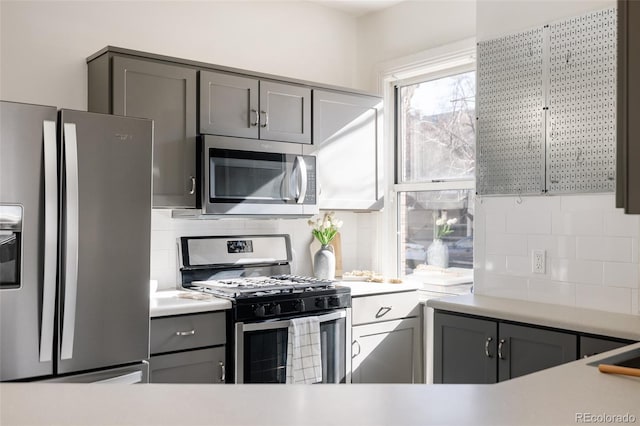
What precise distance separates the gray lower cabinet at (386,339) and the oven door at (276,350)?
0.32 feet

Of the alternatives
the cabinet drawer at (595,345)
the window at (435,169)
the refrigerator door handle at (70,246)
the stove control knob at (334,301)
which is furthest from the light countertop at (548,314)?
the refrigerator door handle at (70,246)

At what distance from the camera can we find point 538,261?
3.09 meters

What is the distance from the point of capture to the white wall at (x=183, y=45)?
3.15 m

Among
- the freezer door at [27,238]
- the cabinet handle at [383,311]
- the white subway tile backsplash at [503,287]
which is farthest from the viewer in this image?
the cabinet handle at [383,311]

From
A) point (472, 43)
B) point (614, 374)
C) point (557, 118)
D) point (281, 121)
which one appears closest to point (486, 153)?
point (557, 118)

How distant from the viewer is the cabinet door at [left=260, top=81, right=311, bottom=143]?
3609 millimetres

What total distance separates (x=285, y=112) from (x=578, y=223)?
1.77 m

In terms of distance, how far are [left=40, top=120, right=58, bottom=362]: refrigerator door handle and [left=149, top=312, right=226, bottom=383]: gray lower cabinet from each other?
52cm

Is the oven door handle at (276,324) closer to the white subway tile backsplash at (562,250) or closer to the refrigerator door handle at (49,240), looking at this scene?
the white subway tile backsplash at (562,250)

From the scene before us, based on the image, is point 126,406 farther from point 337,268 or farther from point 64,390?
point 337,268

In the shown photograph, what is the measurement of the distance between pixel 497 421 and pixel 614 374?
58cm

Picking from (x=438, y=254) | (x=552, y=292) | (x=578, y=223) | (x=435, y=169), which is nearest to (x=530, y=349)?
(x=552, y=292)

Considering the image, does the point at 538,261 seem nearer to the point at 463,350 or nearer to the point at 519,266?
the point at 519,266

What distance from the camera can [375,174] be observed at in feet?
13.9
